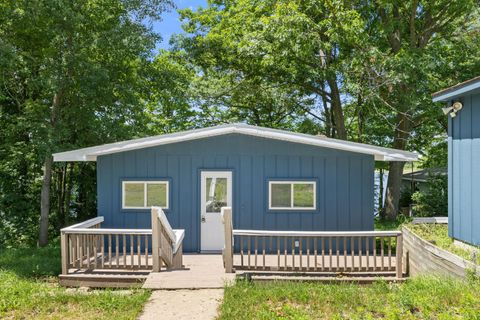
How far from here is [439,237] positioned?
668 centimetres

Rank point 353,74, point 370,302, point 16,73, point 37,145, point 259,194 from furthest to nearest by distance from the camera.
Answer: point 353,74
point 16,73
point 37,145
point 259,194
point 370,302

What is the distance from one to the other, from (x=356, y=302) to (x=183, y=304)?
2.18m

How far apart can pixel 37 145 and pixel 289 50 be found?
861 centimetres

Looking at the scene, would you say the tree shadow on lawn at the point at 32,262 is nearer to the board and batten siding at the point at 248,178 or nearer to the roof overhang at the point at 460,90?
the board and batten siding at the point at 248,178

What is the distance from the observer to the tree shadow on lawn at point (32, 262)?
774 centimetres

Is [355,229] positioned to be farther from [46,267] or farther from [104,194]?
[46,267]

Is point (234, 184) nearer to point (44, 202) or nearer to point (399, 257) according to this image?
point (399, 257)

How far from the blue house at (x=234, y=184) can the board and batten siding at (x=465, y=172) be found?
86.6 inches

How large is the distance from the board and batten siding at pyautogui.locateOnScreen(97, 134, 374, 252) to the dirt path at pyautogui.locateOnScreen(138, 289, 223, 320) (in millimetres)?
3425

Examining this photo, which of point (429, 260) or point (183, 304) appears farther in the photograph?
point (429, 260)

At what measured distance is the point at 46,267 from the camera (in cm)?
808

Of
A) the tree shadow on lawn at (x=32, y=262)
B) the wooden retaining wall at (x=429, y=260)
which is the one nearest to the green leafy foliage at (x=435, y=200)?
the wooden retaining wall at (x=429, y=260)

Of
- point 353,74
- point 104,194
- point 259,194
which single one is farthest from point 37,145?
point 353,74

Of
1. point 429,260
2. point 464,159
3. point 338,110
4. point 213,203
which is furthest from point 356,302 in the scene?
point 338,110
